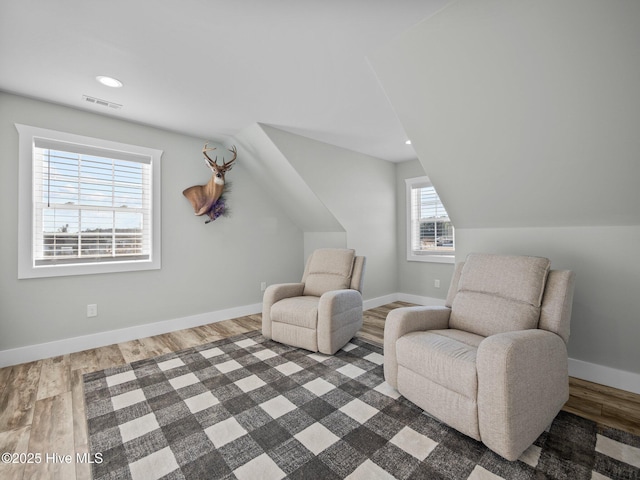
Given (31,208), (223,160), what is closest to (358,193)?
(223,160)

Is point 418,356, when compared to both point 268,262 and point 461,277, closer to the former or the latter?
point 461,277

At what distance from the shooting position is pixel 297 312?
2.81 m

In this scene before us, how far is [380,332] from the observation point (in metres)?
3.37

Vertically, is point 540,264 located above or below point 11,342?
above

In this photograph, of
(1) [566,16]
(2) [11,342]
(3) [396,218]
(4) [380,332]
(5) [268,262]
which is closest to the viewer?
(1) [566,16]

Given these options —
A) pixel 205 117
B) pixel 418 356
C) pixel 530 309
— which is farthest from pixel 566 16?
pixel 205 117

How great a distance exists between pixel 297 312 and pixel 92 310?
6.73ft

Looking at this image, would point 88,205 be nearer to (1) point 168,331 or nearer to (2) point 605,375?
(1) point 168,331

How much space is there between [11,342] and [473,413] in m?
3.62

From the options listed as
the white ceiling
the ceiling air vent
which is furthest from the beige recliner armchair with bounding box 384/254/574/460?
the ceiling air vent

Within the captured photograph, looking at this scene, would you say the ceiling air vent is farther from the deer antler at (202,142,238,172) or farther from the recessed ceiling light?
the deer antler at (202,142,238,172)

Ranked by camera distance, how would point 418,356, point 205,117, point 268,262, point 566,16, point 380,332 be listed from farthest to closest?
point 268,262
point 380,332
point 205,117
point 418,356
point 566,16

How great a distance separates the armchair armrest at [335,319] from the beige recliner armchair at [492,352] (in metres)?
0.70

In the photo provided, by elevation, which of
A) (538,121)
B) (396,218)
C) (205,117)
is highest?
(205,117)
